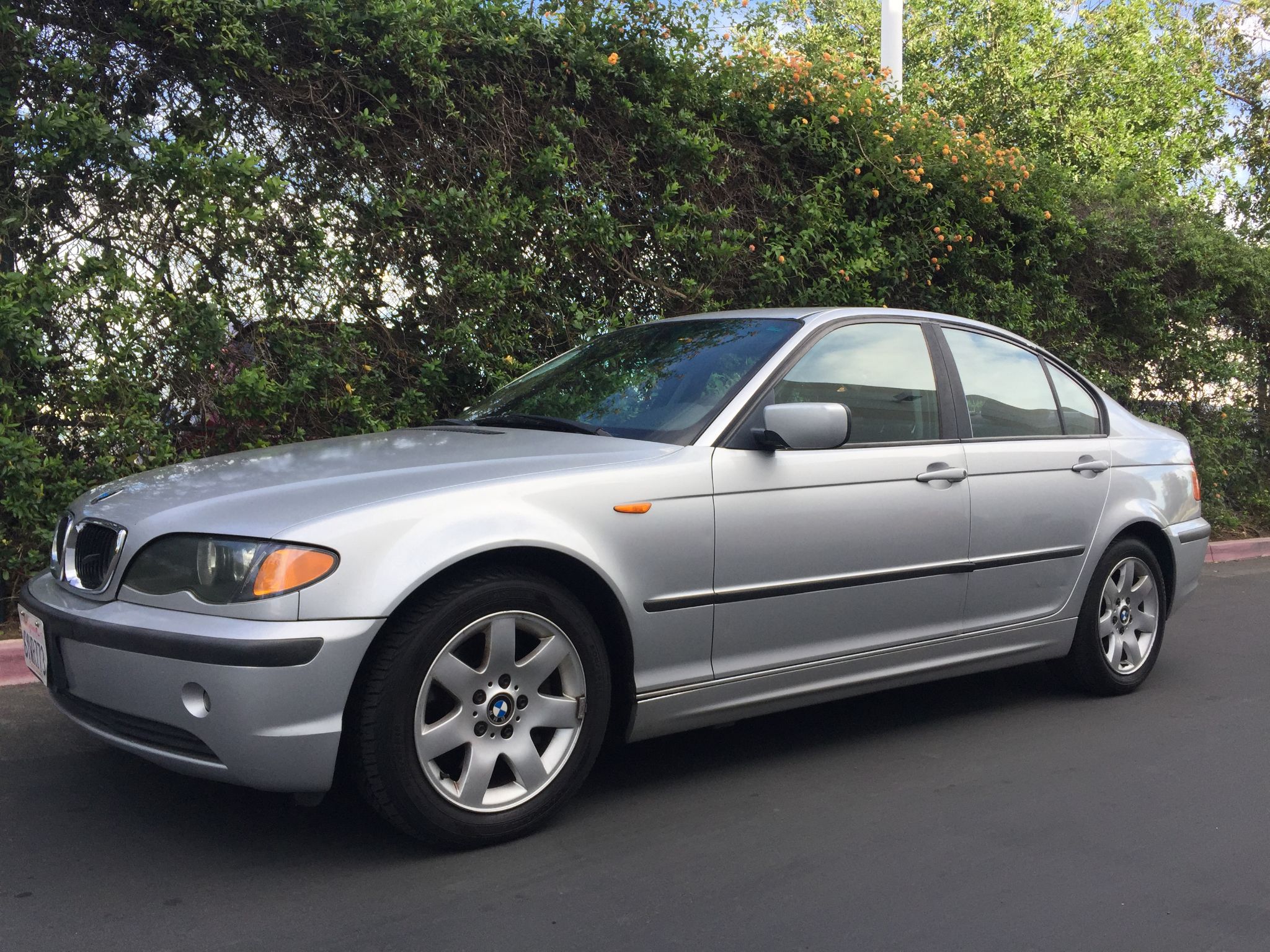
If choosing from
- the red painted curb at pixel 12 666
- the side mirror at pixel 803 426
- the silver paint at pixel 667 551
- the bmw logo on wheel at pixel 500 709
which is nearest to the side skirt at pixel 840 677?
the silver paint at pixel 667 551

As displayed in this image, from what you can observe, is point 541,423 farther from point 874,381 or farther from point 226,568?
point 226,568

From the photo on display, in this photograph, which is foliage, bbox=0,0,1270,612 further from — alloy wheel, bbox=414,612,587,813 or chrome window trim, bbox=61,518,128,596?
alloy wheel, bbox=414,612,587,813

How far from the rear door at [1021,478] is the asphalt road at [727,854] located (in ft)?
1.86

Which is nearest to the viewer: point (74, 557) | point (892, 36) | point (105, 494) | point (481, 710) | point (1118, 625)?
point (481, 710)

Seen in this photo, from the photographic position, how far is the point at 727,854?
3.30 m

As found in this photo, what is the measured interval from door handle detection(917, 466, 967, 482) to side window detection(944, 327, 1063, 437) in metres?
0.29

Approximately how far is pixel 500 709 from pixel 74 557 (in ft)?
4.42

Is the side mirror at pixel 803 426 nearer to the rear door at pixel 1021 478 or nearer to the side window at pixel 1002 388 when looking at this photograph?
the rear door at pixel 1021 478

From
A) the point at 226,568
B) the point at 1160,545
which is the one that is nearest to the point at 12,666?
the point at 226,568

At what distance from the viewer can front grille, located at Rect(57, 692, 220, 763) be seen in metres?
3.00

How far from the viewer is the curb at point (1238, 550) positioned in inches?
387

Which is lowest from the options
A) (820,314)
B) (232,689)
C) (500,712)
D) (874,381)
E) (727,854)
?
(727,854)

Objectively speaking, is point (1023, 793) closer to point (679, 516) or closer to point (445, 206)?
point (679, 516)

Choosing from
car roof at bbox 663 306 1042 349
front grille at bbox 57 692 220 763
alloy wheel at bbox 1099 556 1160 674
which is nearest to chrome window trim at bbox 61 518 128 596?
front grille at bbox 57 692 220 763
